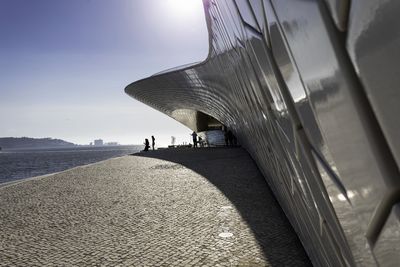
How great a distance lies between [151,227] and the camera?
570cm

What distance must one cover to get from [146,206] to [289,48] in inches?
252

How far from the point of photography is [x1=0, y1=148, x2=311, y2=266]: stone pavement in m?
4.27

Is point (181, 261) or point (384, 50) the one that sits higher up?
point (384, 50)

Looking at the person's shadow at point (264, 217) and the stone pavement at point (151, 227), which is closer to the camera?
the person's shadow at point (264, 217)

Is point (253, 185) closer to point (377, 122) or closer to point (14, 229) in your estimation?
point (14, 229)

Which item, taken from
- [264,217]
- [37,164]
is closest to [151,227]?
[264,217]

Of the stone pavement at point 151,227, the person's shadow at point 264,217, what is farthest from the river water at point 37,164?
the person's shadow at point 264,217

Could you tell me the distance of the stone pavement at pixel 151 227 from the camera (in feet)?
14.0

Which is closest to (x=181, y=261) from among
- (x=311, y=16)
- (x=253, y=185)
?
(x=311, y=16)

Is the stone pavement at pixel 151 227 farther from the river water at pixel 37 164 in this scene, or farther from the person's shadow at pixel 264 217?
the river water at pixel 37 164

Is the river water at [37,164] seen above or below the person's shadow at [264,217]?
above

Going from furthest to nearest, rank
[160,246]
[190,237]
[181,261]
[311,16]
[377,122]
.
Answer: [190,237]
[160,246]
[181,261]
[311,16]
[377,122]

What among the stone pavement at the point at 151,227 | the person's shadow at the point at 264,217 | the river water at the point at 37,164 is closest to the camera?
the person's shadow at the point at 264,217

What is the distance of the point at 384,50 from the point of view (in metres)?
0.77
